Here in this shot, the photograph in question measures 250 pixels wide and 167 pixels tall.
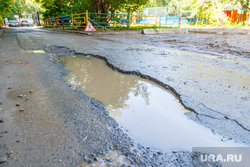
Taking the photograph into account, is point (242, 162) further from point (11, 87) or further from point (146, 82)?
point (11, 87)

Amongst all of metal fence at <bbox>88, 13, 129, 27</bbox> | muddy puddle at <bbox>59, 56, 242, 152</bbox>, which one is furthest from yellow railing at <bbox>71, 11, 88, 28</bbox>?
muddy puddle at <bbox>59, 56, 242, 152</bbox>

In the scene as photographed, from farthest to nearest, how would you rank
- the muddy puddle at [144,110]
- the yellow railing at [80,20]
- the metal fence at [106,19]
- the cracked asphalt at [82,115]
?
the metal fence at [106,19]
the yellow railing at [80,20]
the muddy puddle at [144,110]
the cracked asphalt at [82,115]

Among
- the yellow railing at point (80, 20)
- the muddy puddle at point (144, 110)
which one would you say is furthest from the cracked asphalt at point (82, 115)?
the yellow railing at point (80, 20)

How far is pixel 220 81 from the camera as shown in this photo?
2619mm

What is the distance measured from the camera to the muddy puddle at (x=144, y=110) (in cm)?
142

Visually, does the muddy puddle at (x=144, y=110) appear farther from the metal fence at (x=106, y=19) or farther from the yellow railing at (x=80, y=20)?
the yellow railing at (x=80, y=20)

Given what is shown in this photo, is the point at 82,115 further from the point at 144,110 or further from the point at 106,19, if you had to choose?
the point at 106,19

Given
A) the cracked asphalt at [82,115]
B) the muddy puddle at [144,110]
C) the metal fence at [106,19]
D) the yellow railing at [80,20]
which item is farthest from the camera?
the metal fence at [106,19]

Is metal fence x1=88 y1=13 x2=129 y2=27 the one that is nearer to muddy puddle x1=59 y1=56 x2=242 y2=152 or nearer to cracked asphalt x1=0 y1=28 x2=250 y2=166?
muddy puddle x1=59 y1=56 x2=242 y2=152

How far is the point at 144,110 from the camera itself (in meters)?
1.95

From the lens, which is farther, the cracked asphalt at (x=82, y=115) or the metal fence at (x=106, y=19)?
the metal fence at (x=106, y=19)

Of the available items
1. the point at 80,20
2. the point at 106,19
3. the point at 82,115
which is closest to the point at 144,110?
the point at 82,115

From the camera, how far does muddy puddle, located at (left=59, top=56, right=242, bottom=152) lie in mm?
1421

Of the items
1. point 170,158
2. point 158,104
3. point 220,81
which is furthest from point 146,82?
point 170,158
